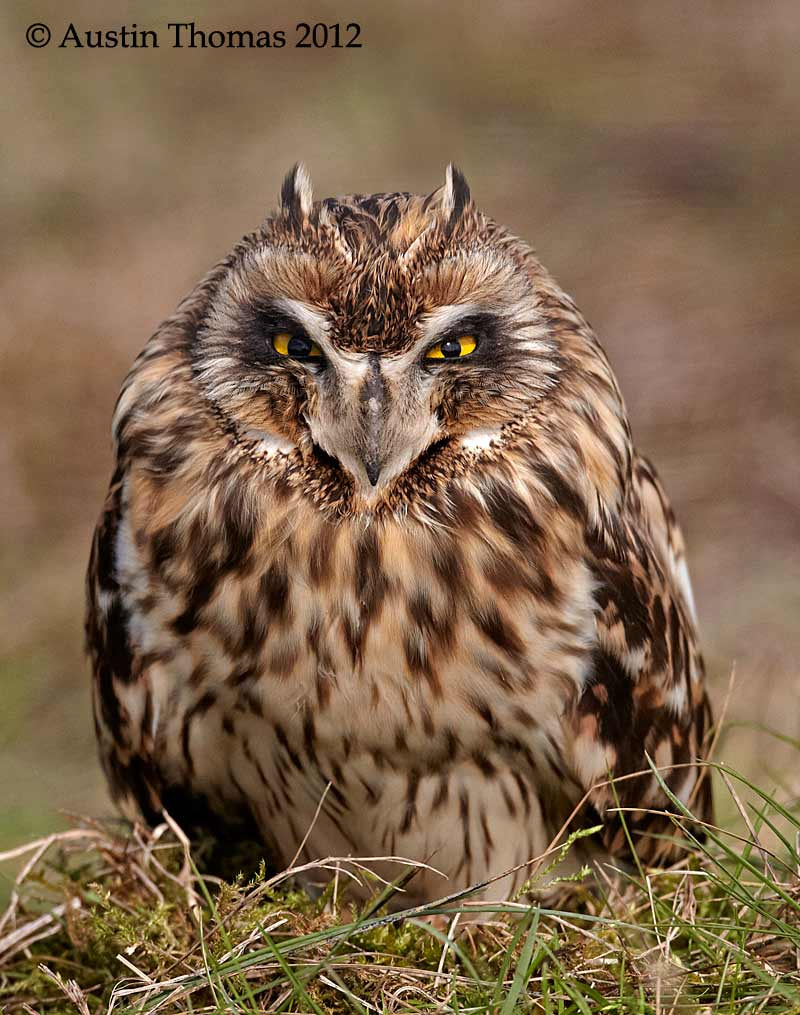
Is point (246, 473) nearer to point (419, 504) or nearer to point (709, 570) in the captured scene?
point (419, 504)

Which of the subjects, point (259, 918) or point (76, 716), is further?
point (76, 716)

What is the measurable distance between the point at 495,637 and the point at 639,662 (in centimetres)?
32

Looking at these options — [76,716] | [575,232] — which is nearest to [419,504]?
[76,716]

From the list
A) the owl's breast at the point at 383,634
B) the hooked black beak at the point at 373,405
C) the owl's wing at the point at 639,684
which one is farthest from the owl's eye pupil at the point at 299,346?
the owl's wing at the point at 639,684

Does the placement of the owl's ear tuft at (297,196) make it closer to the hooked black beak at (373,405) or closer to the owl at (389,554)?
the owl at (389,554)

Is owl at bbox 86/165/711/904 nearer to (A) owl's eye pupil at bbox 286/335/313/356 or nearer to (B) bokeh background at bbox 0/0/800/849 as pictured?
(A) owl's eye pupil at bbox 286/335/313/356

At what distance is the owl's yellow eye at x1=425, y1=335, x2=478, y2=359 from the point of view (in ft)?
7.13

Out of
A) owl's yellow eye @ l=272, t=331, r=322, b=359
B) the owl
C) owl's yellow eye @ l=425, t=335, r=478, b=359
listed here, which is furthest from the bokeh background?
owl's yellow eye @ l=272, t=331, r=322, b=359

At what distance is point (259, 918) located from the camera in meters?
2.27

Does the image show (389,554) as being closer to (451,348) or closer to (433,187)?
(451,348)

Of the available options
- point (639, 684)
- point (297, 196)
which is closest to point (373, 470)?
point (297, 196)

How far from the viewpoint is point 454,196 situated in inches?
90.6

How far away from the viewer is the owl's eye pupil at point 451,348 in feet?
7.16

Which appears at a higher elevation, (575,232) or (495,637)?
(575,232)
